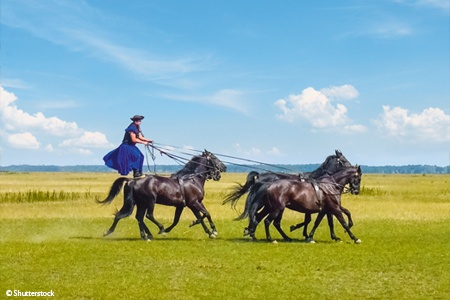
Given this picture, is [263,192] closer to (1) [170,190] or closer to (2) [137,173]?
(1) [170,190]

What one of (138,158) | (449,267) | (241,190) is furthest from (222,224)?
(449,267)

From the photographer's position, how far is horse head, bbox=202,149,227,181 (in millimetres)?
18156

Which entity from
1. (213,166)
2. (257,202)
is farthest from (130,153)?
(257,202)

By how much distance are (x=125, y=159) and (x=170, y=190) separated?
1.66 metres

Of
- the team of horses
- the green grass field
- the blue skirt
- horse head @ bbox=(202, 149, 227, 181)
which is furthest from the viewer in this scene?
horse head @ bbox=(202, 149, 227, 181)

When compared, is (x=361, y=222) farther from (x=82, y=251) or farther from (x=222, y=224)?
(x=82, y=251)

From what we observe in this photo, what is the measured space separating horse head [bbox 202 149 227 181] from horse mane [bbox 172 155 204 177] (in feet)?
0.68

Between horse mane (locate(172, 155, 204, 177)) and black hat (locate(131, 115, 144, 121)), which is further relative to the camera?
horse mane (locate(172, 155, 204, 177))

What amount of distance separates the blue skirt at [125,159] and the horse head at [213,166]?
79.6 inches

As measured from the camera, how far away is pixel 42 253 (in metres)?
15.0

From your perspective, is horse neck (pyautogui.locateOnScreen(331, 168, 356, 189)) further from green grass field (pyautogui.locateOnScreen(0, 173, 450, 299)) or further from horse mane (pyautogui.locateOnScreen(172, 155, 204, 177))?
horse mane (pyautogui.locateOnScreen(172, 155, 204, 177))

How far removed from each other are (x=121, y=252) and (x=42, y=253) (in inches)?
77.2

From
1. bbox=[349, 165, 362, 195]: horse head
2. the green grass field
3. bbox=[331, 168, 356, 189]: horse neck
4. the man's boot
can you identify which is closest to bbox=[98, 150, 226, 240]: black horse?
the man's boot

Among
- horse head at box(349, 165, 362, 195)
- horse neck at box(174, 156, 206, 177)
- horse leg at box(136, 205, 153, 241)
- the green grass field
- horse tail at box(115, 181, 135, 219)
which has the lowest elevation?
the green grass field
